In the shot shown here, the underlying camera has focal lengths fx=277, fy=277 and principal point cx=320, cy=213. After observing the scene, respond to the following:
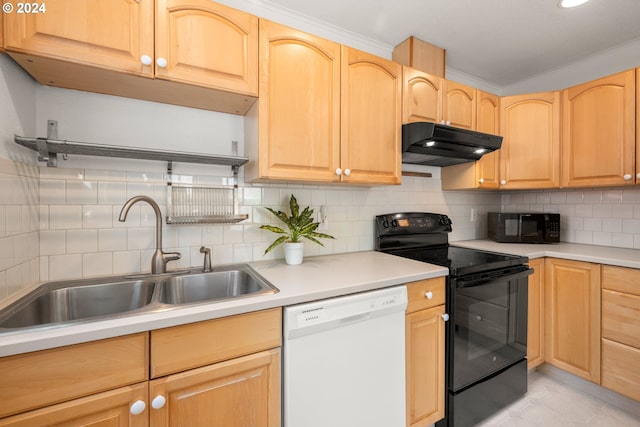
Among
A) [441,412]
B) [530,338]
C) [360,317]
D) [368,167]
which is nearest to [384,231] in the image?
[368,167]

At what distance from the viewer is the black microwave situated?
233 centimetres

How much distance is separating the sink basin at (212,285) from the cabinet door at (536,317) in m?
1.93

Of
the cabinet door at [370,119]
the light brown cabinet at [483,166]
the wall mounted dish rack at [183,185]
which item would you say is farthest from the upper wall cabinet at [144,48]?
the light brown cabinet at [483,166]

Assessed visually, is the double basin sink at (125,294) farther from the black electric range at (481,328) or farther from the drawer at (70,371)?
the black electric range at (481,328)

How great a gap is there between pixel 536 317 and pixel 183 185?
254 cm

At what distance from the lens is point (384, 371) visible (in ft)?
4.32

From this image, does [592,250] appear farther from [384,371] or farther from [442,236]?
[384,371]

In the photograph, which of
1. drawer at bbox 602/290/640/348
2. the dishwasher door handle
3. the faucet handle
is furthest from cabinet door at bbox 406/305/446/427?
drawer at bbox 602/290/640/348

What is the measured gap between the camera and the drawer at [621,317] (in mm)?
1643

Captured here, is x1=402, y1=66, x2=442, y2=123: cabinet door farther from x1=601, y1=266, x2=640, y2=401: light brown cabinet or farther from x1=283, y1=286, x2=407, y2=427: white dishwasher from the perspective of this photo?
x1=601, y1=266, x2=640, y2=401: light brown cabinet

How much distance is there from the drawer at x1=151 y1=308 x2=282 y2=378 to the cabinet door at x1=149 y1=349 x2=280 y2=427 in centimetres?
3

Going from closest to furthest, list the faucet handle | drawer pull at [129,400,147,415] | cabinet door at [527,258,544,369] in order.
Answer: drawer pull at [129,400,147,415], the faucet handle, cabinet door at [527,258,544,369]

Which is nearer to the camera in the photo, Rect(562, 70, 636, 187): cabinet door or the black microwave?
Rect(562, 70, 636, 187): cabinet door

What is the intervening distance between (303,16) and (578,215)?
8.97 feet
